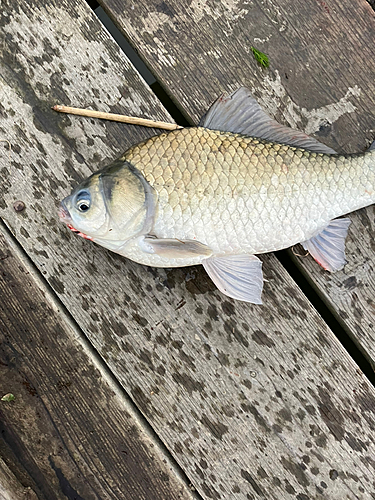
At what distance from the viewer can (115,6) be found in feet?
5.38

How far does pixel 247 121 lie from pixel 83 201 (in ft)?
2.28

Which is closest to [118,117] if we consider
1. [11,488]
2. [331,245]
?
[331,245]

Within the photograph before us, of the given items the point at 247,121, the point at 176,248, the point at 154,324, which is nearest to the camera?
the point at 176,248

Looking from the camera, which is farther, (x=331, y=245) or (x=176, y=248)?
(x=331, y=245)

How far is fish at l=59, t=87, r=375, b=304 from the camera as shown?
132 centimetres

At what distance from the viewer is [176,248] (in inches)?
51.4

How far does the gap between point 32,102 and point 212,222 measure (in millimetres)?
984

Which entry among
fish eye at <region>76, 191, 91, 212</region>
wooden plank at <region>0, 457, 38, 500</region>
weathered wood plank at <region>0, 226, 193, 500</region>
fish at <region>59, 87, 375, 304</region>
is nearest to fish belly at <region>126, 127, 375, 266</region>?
fish at <region>59, 87, 375, 304</region>

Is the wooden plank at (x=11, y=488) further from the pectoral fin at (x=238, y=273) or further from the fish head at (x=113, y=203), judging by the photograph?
the pectoral fin at (x=238, y=273)

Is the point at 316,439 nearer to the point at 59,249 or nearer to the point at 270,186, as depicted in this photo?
the point at 270,186

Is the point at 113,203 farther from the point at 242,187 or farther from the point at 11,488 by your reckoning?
the point at 11,488

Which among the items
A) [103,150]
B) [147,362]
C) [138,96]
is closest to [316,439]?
[147,362]

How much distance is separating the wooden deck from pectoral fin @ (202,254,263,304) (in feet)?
0.50

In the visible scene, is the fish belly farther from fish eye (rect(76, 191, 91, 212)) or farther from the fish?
fish eye (rect(76, 191, 91, 212))
